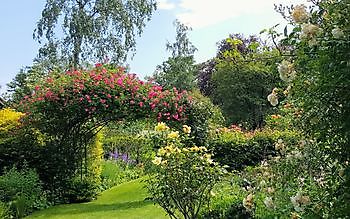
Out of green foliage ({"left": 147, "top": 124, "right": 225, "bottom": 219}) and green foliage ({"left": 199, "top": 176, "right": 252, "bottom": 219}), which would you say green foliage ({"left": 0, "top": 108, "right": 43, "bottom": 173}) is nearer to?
green foliage ({"left": 199, "top": 176, "right": 252, "bottom": 219})

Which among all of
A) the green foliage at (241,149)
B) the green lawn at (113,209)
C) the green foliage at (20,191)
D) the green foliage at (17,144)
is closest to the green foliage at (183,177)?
the green lawn at (113,209)

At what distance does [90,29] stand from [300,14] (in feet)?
51.8

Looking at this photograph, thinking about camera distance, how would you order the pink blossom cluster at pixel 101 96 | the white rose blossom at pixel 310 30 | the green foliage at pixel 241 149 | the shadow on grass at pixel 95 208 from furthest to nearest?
the green foliage at pixel 241 149
the pink blossom cluster at pixel 101 96
the shadow on grass at pixel 95 208
the white rose blossom at pixel 310 30

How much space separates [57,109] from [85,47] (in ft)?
31.0

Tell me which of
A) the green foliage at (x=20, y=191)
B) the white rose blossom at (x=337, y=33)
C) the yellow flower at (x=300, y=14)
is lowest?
the green foliage at (x=20, y=191)

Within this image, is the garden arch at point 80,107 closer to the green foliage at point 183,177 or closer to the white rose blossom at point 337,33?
the green foliage at point 183,177

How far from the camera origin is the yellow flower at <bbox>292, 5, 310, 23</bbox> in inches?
85.7

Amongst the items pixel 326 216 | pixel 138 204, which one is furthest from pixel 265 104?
pixel 326 216

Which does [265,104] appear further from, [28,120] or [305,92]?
[305,92]

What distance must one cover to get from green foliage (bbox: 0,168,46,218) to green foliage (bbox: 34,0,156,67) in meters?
Answer: 10.1

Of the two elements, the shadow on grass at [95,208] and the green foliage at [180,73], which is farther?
the green foliage at [180,73]

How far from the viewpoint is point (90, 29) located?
56.6 feet

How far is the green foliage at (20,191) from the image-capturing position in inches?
293

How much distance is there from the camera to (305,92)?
6.85ft
